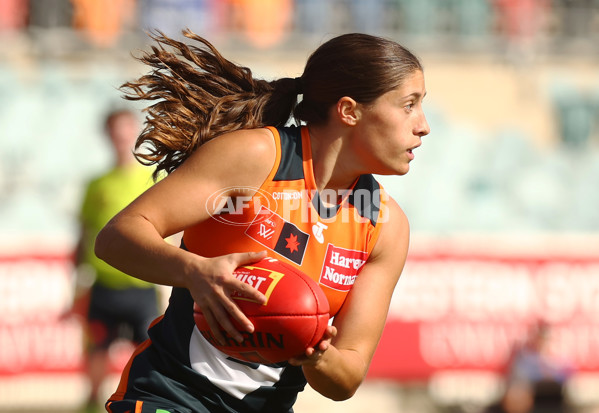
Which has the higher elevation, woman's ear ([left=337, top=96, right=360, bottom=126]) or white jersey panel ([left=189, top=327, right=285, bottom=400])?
woman's ear ([left=337, top=96, right=360, bottom=126])

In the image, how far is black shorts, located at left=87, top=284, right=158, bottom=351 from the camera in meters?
6.22

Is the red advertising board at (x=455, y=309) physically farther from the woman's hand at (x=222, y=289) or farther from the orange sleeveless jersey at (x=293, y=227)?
the woman's hand at (x=222, y=289)

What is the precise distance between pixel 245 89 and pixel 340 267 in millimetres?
692

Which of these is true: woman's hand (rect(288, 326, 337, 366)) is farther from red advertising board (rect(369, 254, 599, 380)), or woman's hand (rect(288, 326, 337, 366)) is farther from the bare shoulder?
red advertising board (rect(369, 254, 599, 380))

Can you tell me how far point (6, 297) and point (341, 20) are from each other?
598 cm

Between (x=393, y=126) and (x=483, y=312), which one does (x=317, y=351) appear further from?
(x=483, y=312)

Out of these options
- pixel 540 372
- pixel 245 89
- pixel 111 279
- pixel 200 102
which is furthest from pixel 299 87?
pixel 540 372

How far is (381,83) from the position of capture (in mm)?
2734

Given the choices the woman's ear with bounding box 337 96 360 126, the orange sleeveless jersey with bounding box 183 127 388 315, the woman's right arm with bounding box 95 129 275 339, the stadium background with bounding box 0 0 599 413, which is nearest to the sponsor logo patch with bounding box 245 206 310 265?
the orange sleeveless jersey with bounding box 183 127 388 315

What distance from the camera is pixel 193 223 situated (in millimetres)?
2646

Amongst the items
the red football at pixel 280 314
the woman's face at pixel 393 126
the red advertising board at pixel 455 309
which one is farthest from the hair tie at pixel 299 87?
the red advertising board at pixel 455 309

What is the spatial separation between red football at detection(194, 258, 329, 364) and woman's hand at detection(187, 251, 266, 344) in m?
0.06

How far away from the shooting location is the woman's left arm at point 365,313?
2.64 metres

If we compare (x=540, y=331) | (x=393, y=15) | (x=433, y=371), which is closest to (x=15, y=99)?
(x=393, y=15)
